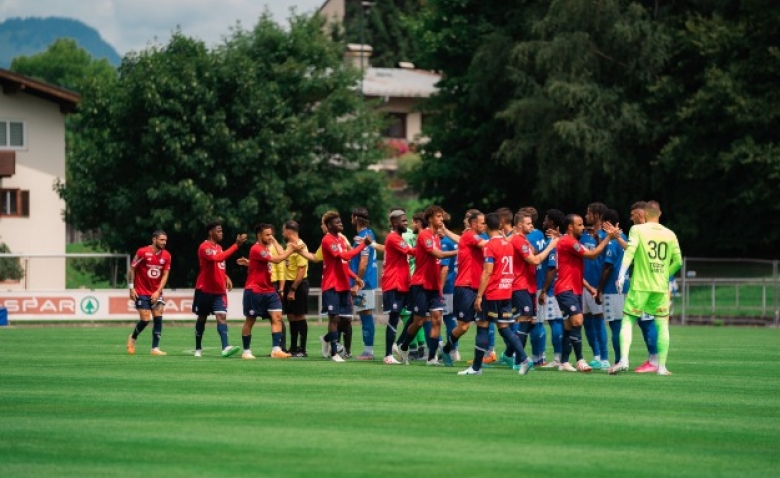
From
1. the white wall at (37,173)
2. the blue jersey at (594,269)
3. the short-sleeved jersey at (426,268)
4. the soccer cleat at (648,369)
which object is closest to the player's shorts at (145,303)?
the short-sleeved jersey at (426,268)

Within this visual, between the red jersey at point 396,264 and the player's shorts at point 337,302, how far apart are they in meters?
0.87

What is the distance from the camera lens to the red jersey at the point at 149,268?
25.8 meters

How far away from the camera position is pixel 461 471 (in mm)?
11141

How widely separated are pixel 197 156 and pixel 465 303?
34937 millimetres

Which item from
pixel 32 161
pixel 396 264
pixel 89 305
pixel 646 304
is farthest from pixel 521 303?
pixel 32 161

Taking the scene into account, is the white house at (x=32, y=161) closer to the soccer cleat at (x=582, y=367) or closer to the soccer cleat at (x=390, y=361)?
the soccer cleat at (x=390, y=361)

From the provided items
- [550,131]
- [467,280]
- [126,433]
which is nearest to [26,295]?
[550,131]

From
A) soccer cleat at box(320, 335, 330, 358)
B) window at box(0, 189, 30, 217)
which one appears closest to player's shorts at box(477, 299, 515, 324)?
soccer cleat at box(320, 335, 330, 358)

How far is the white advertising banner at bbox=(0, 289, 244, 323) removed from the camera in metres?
45.7

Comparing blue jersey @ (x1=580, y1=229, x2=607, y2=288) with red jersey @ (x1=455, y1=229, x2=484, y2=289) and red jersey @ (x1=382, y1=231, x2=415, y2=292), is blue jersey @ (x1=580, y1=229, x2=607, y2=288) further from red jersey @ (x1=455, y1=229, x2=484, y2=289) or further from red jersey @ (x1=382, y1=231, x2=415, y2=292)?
red jersey @ (x1=382, y1=231, x2=415, y2=292)

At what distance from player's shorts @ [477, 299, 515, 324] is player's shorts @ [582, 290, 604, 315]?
2.54 meters

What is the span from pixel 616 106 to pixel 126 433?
156 feet

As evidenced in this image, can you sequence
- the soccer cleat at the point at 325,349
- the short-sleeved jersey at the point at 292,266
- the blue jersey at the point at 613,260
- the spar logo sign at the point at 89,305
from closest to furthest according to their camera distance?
the blue jersey at the point at 613,260, the soccer cleat at the point at 325,349, the short-sleeved jersey at the point at 292,266, the spar logo sign at the point at 89,305

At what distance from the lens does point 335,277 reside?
77.3ft
